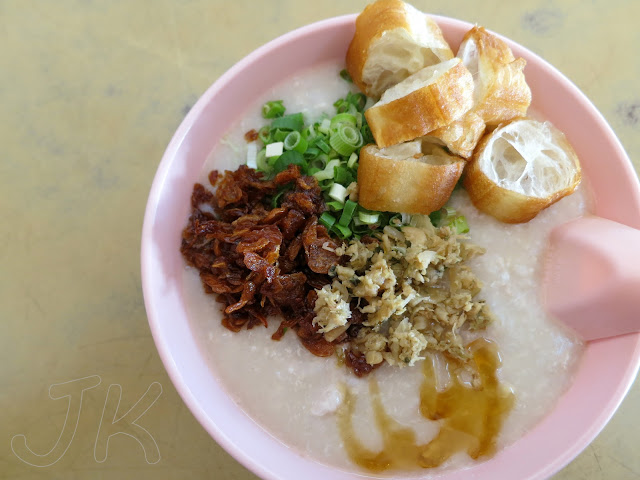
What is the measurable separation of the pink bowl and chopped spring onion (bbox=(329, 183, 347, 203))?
Answer: 1.46ft

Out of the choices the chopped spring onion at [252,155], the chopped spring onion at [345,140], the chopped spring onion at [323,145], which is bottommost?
the chopped spring onion at [252,155]

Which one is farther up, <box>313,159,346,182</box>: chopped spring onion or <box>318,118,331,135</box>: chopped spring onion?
<box>318,118,331,135</box>: chopped spring onion

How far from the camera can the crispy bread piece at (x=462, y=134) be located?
1.31 m

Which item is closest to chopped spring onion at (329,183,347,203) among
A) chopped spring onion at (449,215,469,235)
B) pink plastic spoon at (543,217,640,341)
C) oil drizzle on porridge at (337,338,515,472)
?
chopped spring onion at (449,215,469,235)

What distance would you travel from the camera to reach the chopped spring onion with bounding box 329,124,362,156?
1.43 m

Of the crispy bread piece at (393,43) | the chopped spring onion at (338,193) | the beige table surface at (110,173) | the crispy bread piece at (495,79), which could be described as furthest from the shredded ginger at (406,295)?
the beige table surface at (110,173)

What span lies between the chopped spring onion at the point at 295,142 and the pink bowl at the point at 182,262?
0.21m

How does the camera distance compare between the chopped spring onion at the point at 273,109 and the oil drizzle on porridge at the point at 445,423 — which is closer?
the oil drizzle on porridge at the point at 445,423

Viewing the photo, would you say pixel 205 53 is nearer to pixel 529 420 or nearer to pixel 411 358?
pixel 411 358

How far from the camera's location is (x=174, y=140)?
1404 mm

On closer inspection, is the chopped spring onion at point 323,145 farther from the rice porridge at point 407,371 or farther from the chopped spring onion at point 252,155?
the rice porridge at point 407,371

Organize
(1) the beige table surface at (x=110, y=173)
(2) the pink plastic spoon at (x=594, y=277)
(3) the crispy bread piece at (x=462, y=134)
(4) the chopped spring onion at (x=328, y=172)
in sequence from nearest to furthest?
(2) the pink plastic spoon at (x=594, y=277) → (3) the crispy bread piece at (x=462, y=134) → (4) the chopped spring onion at (x=328, y=172) → (1) the beige table surface at (x=110, y=173)

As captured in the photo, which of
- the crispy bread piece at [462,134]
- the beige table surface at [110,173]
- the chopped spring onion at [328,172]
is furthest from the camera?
the beige table surface at [110,173]

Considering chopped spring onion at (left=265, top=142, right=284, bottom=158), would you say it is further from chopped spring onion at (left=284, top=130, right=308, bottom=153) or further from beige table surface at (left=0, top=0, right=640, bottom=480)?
beige table surface at (left=0, top=0, right=640, bottom=480)
